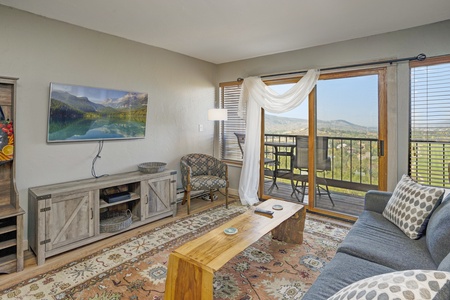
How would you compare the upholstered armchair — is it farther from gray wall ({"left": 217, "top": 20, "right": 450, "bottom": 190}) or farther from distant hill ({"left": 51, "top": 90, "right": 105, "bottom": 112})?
gray wall ({"left": 217, "top": 20, "right": 450, "bottom": 190})

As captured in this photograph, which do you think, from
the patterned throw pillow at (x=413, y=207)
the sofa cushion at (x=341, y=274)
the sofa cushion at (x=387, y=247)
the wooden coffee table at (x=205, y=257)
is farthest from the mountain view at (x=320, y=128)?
the sofa cushion at (x=341, y=274)

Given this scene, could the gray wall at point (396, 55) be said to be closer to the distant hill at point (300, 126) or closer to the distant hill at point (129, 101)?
the distant hill at point (300, 126)

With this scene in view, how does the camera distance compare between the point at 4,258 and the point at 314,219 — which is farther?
the point at 314,219

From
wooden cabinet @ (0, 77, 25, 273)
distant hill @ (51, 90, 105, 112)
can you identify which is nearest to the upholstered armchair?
distant hill @ (51, 90, 105, 112)

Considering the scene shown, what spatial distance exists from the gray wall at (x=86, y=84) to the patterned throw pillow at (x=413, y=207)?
3141 millimetres

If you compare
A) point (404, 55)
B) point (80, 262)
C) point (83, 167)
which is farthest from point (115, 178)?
point (404, 55)

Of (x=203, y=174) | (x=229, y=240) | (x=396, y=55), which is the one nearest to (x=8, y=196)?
(x=229, y=240)

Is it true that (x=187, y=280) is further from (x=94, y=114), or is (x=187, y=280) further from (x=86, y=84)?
(x=86, y=84)

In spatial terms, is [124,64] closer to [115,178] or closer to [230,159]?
[115,178]

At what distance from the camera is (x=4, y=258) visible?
7.46 feet

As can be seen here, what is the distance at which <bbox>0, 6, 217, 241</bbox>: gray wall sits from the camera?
2588mm

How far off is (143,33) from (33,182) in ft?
7.22

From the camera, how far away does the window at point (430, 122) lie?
2.84 meters

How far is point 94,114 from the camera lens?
10.2ft
